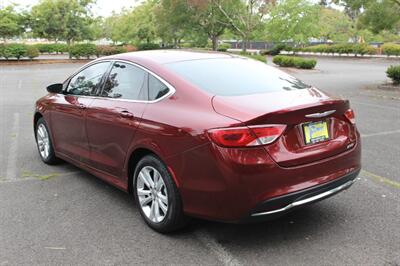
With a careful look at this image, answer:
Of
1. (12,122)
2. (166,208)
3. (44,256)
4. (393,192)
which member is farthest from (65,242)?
(12,122)

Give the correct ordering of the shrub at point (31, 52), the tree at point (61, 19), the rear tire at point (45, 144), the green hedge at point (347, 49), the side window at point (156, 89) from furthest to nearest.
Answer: the green hedge at point (347, 49) < the tree at point (61, 19) < the shrub at point (31, 52) < the rear tire at point (45, 144) < the side window at point (156, 89)

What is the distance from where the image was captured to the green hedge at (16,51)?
104 ft

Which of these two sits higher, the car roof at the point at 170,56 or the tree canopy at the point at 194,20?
the tree canopy at the point at 194,20

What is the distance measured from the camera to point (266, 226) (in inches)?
157

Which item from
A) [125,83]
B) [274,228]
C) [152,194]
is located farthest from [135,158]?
[274,228]

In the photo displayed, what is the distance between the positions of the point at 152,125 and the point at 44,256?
4.44 ft

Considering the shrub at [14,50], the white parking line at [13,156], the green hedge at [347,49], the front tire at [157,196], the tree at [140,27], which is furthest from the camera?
the tree at [140,27]

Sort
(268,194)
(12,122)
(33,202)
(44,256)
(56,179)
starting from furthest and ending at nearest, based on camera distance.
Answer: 1. (12,122)
2. (56,179)
3. (33,202)
4. (44,256)
5. (268,194)

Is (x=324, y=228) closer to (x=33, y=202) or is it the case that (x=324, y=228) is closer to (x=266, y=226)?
(x=266, y=226)

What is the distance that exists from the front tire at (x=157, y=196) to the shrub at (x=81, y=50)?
32883 mm

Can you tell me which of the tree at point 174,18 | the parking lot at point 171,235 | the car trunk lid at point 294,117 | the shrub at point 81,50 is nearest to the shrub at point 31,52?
the shrub at point 81,50

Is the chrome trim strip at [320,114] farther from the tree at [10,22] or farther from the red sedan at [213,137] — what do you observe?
the tree at [10,22]

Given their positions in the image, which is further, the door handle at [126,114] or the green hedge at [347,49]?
the green hedge at [347,49]

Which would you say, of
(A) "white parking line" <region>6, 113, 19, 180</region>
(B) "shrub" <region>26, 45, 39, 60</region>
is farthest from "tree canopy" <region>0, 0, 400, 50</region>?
(A) "white parking line" <region>6, 113, 19, 180</region>
